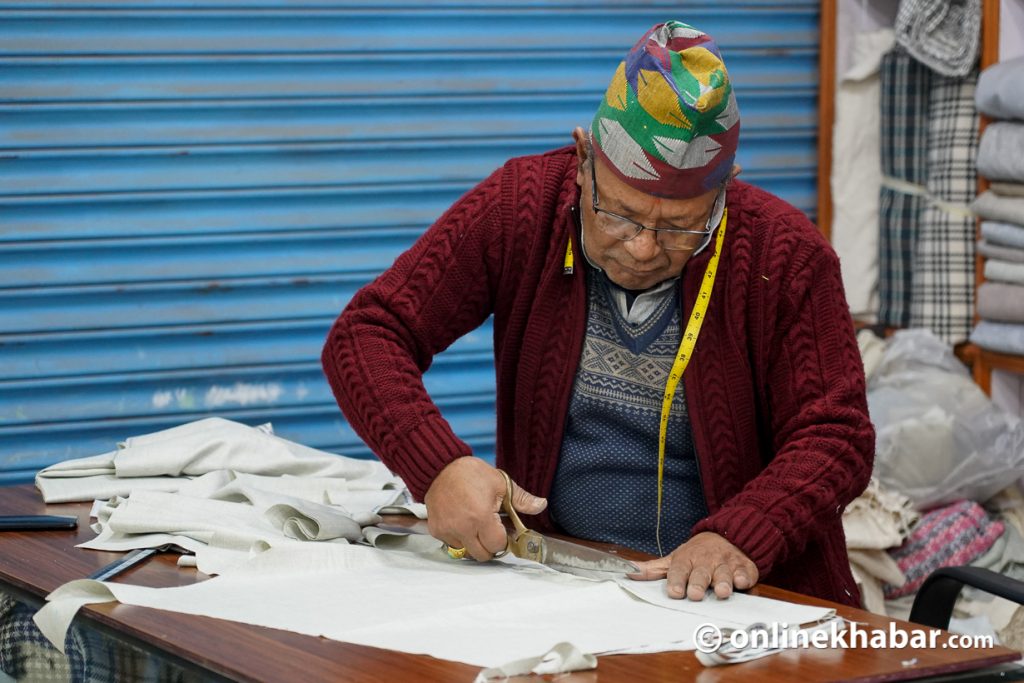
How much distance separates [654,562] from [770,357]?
53 centimetres

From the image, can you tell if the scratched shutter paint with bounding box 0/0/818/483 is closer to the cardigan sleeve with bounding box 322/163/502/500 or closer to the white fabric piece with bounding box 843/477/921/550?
the white fabric piece with bounding box 843/477/921/550

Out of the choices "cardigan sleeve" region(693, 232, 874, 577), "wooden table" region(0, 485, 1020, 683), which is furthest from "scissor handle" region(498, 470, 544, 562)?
"wooden table" region(0, 485, 1020, 683)

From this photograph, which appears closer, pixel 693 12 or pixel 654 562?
pixel 654 562

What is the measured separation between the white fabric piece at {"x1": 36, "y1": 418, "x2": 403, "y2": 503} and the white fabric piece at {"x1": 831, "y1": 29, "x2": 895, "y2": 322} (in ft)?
7.81

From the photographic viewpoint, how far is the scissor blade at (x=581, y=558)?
2.29 meters

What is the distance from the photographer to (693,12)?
15.7 ft

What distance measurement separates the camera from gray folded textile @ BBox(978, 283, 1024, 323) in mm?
4082

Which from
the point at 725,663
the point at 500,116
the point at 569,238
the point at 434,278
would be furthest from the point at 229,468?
the point at 500,116

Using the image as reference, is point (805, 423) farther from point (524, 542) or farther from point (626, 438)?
point (524, 542)

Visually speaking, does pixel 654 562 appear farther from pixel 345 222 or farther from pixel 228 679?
pixel 345 222

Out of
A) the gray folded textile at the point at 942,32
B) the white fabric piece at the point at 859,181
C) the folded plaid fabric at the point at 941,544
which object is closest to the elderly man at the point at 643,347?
the folded plaid fabric at the point at 941,544

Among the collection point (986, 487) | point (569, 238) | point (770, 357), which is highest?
point (569, 238)

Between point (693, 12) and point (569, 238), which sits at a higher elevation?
point (693, 12)

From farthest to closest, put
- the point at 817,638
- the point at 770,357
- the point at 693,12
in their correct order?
1. the point at 693,12
2. the point at 770,357
3. the point at 817,638
